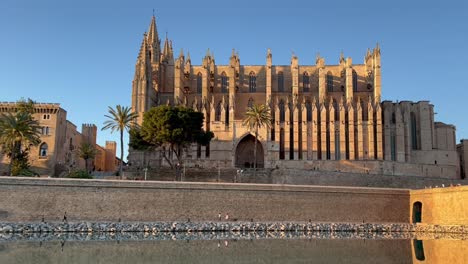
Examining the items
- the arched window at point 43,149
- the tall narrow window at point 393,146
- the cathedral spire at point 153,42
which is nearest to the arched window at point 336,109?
the tall narrow window at point 393,146

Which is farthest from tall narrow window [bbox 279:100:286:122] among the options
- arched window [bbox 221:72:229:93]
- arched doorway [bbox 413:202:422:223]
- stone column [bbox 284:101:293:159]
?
arched doorway [bbox 413:202:422:223]

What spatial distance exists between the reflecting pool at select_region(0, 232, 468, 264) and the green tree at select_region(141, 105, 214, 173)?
58.9ft

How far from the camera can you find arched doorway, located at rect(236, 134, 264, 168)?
61.2m

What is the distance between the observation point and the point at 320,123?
6194cm

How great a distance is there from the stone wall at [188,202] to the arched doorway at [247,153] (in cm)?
2208

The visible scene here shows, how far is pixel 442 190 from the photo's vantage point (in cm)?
3778

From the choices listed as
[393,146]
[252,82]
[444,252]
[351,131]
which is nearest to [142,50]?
[252,82]

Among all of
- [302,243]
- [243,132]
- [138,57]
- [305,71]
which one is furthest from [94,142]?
[302,243]

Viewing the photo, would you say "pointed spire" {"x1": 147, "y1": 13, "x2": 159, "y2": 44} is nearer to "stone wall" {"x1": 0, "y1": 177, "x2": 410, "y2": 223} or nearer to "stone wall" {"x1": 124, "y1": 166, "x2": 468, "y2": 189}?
"stone wall" {"x1": 124, "y1": 166, "x2": 468, "y2": 189}

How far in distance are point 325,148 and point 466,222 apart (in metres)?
26.2

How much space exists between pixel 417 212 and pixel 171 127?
77.0 ft

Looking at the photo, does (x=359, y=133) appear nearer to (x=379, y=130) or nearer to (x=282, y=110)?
(x=379, y=130)

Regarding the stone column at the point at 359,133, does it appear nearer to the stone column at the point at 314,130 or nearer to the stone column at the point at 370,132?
the stone column at the point at 370,132

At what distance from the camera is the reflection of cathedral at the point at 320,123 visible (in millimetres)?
60031
